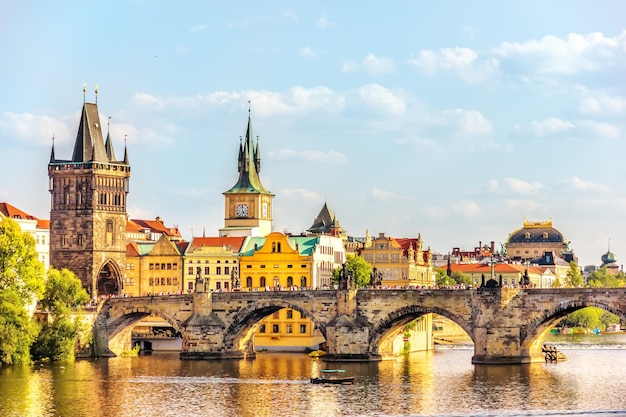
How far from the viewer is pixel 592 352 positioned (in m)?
162

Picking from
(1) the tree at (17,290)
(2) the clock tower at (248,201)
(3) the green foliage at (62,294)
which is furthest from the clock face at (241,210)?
(1) the tree at (17,290)

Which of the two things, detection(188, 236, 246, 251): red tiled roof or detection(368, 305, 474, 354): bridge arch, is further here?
detection(188, 236, 246, 251): red tiled roof

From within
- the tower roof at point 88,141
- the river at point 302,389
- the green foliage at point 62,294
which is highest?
the tower roof at point 88,141

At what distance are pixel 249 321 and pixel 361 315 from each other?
11.6 meters

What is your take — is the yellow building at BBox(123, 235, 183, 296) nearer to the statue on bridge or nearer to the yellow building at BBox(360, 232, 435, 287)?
the statue on bridge

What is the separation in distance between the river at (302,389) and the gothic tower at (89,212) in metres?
24.4

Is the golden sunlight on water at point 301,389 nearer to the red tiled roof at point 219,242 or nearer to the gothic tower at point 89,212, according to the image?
the gothic tower at point 89,212

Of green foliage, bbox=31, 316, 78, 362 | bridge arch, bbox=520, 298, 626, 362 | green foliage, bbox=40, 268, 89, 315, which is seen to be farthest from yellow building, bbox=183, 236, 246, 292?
bridge arch, bbox=520, 298, 626, 362

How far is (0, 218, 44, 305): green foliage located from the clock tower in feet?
164

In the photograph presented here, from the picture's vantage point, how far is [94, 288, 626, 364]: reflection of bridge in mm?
134000

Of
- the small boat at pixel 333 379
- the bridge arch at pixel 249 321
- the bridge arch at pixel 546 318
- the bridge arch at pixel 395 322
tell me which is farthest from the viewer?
the bridge arch at pixel 249 321

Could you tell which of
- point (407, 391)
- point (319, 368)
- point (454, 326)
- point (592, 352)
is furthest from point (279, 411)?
point (454, 326)

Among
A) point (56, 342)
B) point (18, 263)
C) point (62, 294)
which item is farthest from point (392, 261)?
point (18, 263)

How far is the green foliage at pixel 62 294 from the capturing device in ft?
Answer: 466
